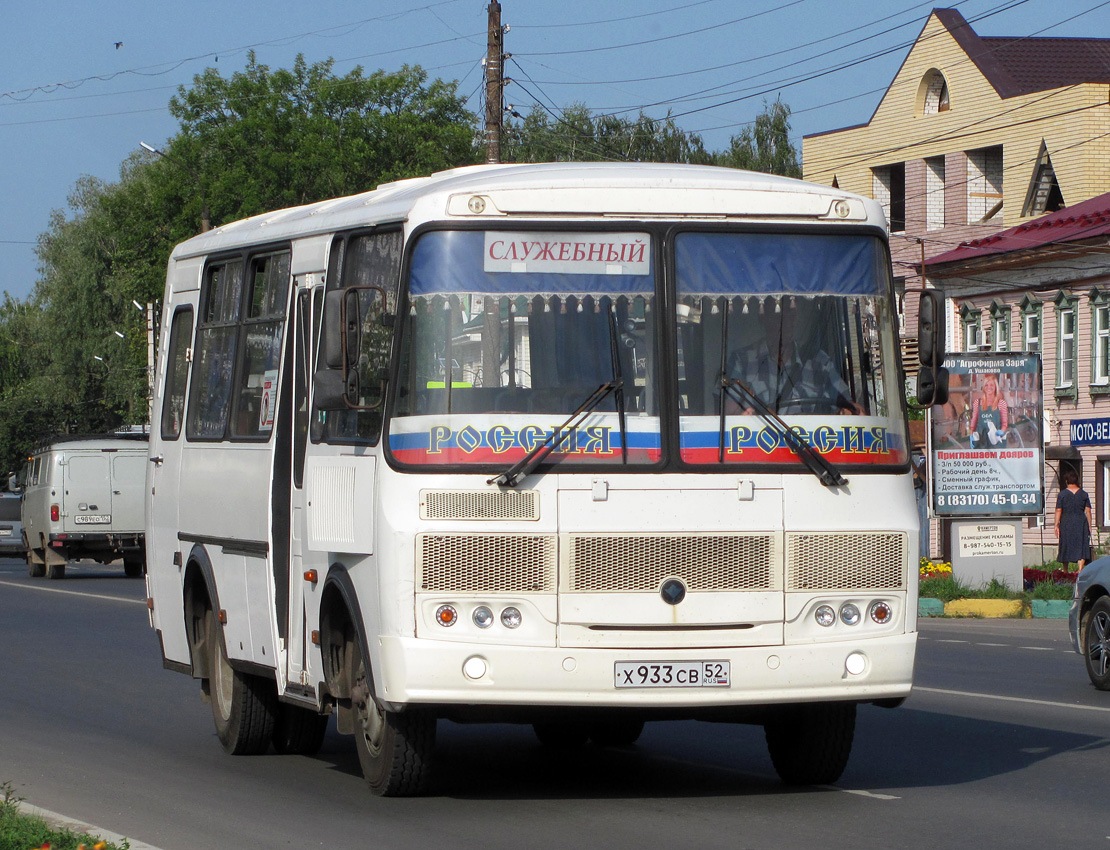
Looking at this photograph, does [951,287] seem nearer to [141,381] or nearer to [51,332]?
[141,381]

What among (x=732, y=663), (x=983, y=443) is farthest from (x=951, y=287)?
(x=732, y=663)

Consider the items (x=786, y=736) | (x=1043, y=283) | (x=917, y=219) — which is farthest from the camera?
(x=917, y=219)

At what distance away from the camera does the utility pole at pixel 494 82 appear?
101 feet

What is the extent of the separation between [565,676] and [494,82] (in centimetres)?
2407

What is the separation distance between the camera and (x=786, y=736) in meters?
9.64

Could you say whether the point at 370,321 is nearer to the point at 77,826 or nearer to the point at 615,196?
the point at 615,196

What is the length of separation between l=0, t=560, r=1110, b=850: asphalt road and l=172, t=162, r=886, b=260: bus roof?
101 inches

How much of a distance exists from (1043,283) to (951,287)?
3893mm

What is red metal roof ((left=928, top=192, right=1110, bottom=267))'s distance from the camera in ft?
137

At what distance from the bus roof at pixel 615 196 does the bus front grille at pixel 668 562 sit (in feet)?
4.65

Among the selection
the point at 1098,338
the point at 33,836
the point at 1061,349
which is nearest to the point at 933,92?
the point at 1061,349

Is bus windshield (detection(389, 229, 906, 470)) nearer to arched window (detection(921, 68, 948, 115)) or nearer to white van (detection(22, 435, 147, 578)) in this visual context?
white van (detection(22, 435, 147, 578))

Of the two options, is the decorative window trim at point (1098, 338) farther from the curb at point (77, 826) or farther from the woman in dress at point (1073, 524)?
the curb at point (77, 826)

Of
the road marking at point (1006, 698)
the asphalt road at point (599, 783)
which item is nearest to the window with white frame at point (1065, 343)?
the asphalt road at point (599, 783)
